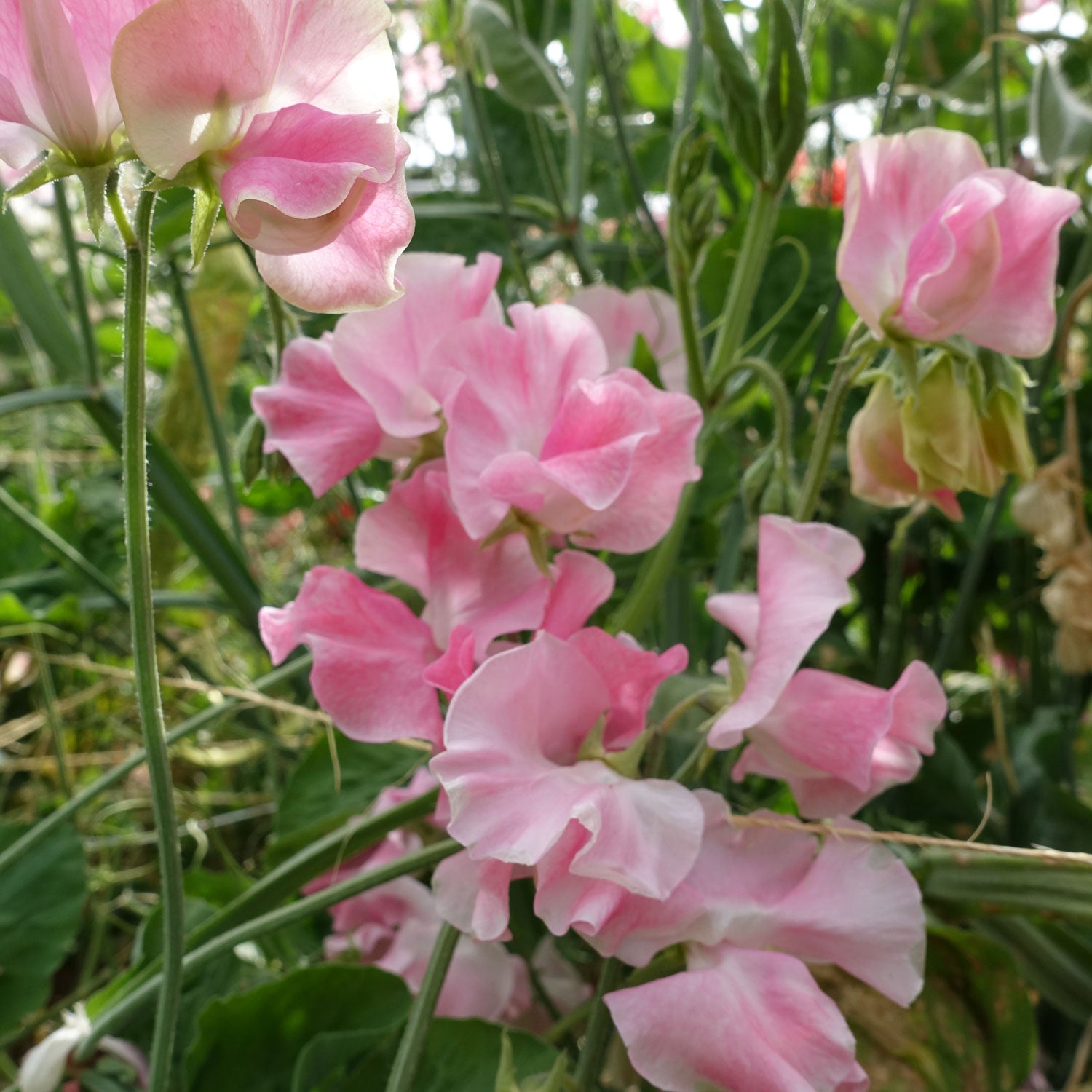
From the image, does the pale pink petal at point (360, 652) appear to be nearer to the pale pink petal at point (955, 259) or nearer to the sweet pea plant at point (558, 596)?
the sweet pea plant at point (558, 596)

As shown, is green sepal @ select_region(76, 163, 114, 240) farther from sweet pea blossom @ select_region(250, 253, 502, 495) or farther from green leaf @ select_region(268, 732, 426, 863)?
green leaf @ select_region(268, 732, 426, 863)

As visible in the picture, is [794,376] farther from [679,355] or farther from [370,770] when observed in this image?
[370,770]

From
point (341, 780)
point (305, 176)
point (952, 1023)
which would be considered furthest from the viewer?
point (341, 780)

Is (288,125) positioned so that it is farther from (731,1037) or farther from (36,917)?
(36,917)

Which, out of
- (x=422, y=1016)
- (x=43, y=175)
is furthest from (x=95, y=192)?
(x=422, y=1016)

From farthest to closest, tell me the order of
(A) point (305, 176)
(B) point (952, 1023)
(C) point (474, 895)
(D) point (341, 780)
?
(D) point (341, 780), (B) point (952, 1023), (C) point (474, 895), (A) point (305, 176)

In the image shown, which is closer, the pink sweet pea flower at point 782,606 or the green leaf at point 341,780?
the pink sweet pea flower at point 782,606

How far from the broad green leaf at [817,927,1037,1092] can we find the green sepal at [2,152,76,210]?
1.21 ft

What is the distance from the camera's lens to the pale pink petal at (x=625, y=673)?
309 millimetres

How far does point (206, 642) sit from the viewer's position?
0.65 metres

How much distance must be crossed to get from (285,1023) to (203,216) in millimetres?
352

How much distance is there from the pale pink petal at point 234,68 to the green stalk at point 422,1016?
0.23 m

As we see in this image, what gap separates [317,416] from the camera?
0.35m

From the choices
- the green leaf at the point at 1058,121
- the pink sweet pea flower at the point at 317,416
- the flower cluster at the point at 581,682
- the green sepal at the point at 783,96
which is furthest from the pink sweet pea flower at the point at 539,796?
the green leaf at the point at 1058,121
